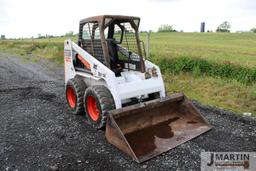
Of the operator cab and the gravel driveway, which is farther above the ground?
the operator cab

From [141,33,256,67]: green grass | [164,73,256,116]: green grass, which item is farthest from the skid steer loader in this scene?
[141,33,256,67]: green grass

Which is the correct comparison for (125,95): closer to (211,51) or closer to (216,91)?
(216,91)

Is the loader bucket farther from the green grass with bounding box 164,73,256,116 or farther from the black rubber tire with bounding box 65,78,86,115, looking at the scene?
the green grass with bounding box 164,73,256,116

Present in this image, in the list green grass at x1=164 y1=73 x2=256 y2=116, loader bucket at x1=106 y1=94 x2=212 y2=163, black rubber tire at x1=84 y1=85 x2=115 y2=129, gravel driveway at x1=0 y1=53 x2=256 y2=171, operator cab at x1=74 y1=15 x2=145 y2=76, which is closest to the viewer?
gravel driveway at x1=0 y1=53 x2=256 y2=171

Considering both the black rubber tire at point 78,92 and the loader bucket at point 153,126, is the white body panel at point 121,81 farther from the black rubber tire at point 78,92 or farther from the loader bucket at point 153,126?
the loader bucket at point 153,126

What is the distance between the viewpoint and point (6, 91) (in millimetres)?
7914

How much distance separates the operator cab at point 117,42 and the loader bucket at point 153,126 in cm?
99

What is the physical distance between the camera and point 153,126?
457 centimetres

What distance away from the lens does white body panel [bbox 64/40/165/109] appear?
447 cm

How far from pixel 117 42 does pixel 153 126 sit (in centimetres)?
205

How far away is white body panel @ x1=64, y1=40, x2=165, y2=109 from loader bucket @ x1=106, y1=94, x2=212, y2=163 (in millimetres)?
298

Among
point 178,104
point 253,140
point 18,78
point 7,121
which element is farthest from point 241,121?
point 18,78

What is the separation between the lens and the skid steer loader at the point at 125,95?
13.5ft

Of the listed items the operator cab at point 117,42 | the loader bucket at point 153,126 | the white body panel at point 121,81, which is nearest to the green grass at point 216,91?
the loader bucket at point 153,126
